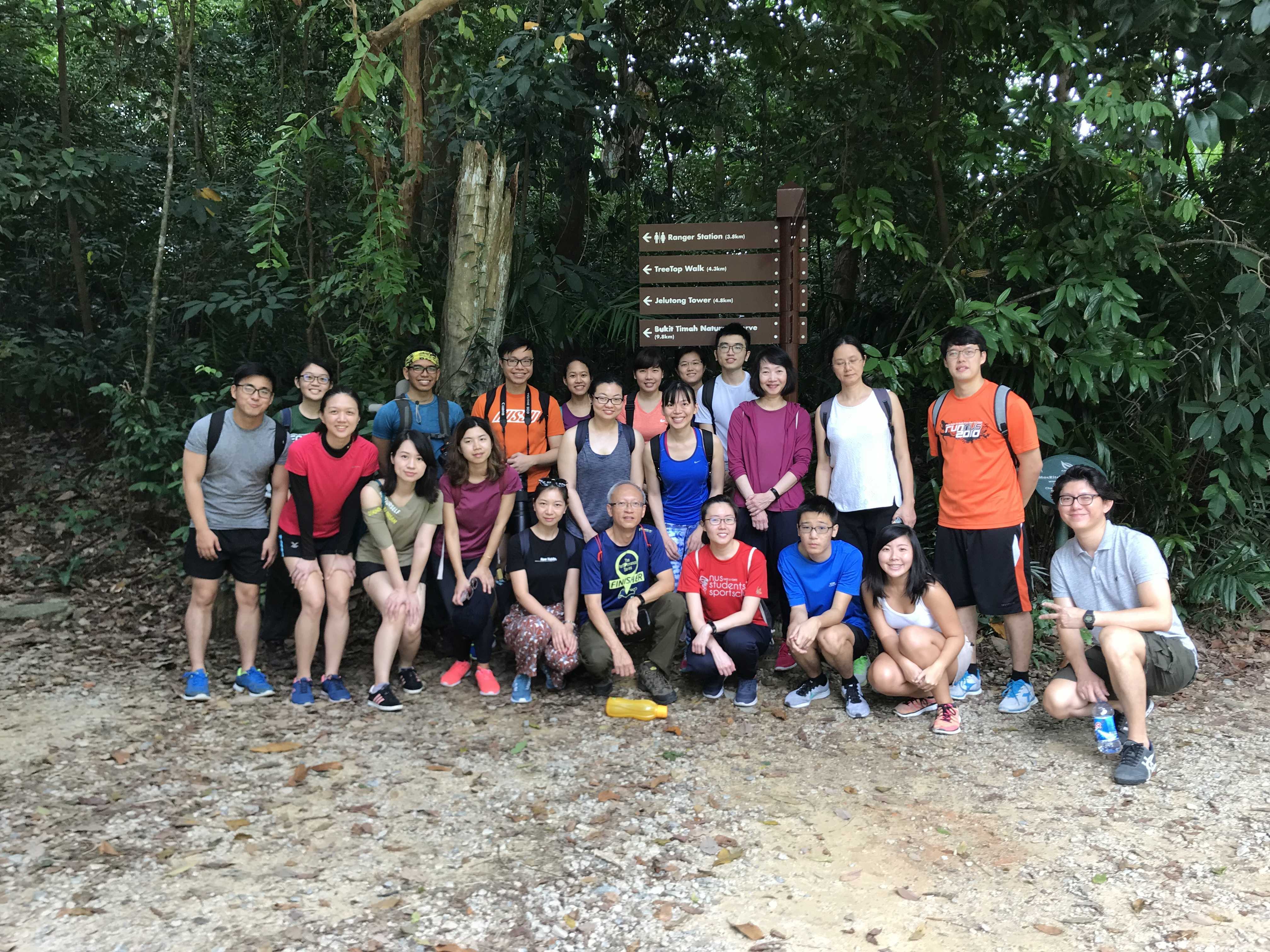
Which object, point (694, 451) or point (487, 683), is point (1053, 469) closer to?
point (694, 451)

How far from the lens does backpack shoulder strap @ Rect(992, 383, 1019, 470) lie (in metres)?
4.64

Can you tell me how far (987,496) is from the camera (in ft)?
15.3

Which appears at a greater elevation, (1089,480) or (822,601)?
(1089,480)

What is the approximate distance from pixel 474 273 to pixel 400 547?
6.50 ft

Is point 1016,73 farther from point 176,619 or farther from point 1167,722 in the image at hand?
point 176,619

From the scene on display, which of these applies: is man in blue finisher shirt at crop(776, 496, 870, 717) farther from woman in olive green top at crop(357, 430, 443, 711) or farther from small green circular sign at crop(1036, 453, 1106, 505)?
woman in olive green top at crop(357, 430, 443, 711)

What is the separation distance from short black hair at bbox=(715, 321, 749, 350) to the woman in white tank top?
1460 mm

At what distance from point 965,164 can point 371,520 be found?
A: 3.82m

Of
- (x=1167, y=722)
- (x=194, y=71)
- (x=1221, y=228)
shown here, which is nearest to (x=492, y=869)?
(x=1167, y=722)

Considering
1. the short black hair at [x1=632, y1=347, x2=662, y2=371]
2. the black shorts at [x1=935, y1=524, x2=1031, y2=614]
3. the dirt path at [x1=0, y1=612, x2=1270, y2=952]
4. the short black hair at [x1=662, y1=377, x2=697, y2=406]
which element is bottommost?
the dirt path at [x1=0, y1=612, x2=1270, y2=952]

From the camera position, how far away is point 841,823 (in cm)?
355

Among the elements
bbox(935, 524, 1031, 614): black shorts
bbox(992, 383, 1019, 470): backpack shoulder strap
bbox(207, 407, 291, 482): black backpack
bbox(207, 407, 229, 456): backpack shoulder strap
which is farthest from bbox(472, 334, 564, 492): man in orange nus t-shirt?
bbox(992, 383, 1019, 470): backpack shoulder strap

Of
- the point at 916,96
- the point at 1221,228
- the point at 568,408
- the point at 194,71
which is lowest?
the point at 568,408

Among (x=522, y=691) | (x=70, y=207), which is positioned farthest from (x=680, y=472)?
(x=70, y=207)
